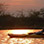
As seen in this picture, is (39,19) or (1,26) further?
(39,19)

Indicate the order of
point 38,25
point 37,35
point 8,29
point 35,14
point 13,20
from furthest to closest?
point 35,14
point 13,20
point 38,25
point 8,29
point 37,35

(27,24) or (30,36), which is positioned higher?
(27,24)

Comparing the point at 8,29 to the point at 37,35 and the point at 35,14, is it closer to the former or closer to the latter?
the point at 35,14

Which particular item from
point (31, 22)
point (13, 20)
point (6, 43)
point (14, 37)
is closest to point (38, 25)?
point (31, 22)

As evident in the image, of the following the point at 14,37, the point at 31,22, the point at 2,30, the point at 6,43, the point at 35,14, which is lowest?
the point at 6,43

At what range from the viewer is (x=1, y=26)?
45.0m

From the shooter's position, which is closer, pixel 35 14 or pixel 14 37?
pixel 14 37

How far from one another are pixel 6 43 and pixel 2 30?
2008cm

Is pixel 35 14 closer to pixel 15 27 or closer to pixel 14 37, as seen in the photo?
pixel 15 27

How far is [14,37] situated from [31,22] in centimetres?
2263

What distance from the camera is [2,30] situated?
143ft

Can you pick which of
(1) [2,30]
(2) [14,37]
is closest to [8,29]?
(1) [2,30]

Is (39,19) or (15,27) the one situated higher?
(39,19)

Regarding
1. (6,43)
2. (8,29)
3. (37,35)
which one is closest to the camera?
(6,43)
